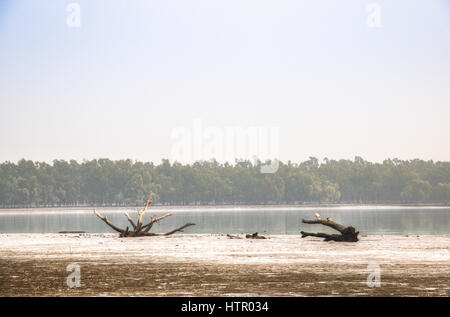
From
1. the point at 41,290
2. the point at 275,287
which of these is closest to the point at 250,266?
the point at 275,287

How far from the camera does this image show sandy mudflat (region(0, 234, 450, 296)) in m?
20.6

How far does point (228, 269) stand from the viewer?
26250 millimetres

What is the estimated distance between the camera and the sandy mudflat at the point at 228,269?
20636 millimetres

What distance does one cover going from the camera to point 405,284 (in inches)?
850

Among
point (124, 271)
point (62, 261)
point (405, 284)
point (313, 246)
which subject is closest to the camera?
point (405, 284)

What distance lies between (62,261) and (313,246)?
13696mm

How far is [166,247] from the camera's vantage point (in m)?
38.7
